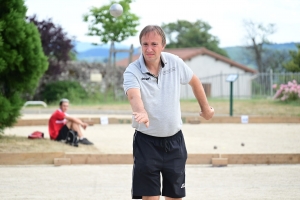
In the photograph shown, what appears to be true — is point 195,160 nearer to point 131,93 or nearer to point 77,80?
point 131,93

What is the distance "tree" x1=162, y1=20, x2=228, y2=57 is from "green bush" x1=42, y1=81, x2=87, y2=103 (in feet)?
114

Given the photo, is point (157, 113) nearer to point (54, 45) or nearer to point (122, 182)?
point (122, 182)

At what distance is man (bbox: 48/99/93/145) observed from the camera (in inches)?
503

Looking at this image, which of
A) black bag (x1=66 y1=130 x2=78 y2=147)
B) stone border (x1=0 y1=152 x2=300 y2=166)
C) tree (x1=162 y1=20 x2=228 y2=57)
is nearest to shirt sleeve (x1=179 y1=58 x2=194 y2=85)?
stone border (x1=0 y1=152 x2=300 y2=166)

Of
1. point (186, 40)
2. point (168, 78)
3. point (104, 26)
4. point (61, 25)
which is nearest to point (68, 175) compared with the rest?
point (168, 78)

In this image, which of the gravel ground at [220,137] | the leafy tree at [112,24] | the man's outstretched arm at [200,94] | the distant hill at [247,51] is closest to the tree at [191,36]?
the distant hill at [247,51]

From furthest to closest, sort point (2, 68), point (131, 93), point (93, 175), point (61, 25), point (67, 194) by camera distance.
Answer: point (61, 25) < point (2, 68) < point (93, 175) < point (67, 194) < point (131, 93)

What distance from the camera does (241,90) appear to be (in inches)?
1678

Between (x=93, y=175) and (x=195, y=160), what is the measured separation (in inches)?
77.0

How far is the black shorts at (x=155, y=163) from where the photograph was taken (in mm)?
4684

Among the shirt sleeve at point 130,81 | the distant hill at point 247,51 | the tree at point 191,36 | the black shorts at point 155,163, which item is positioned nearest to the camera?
the shirt sleeve at point 130,81

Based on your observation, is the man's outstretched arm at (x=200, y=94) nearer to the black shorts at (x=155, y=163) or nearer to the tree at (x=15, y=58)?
the black shorts at (x=155, y=163)

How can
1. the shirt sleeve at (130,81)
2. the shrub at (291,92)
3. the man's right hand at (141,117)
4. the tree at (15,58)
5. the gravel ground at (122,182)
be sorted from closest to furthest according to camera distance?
the man's right hand at (141,117)
the shirt sleeve at (130,81)
the gravel ground at (122,182)
the tree at (15,58)
the shrub at (291,92)

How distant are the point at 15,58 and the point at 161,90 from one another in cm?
762
